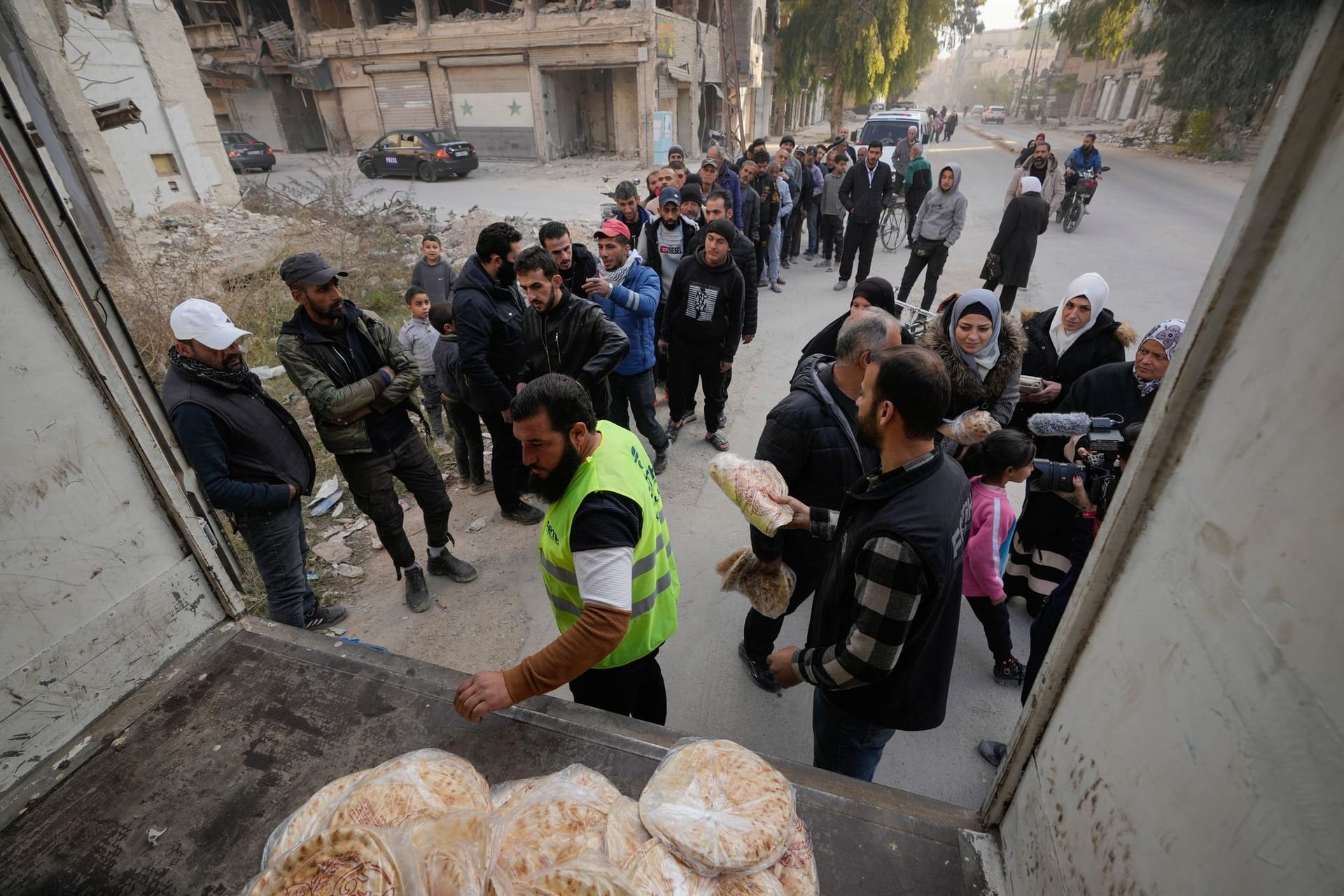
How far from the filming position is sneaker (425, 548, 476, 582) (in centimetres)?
369

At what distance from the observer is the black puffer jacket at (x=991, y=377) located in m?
3.07

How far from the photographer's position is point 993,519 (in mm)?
2568

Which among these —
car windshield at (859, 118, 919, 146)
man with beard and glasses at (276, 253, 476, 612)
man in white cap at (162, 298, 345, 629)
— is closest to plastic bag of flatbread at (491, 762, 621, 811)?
man in white cap at (162, 298, 345, 629)

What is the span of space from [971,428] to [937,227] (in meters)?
4.81

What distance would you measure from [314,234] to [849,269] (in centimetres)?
879

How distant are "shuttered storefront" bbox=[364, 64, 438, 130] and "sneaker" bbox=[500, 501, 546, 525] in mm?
24487

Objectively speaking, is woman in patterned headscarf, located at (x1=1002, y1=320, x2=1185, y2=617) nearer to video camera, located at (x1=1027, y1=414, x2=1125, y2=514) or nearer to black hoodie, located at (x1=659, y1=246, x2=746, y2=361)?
video camera, located at (x1=1027, y1=414, x2=1125, y2=514)

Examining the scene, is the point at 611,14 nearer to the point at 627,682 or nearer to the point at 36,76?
the point at 36,76

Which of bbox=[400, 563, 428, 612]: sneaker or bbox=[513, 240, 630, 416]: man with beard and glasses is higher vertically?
bbox=[513, 240, 630, 416]: man with beard and glasses

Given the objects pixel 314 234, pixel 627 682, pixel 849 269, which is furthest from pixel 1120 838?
pixel 314 234

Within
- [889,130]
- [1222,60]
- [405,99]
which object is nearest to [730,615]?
[889,130]

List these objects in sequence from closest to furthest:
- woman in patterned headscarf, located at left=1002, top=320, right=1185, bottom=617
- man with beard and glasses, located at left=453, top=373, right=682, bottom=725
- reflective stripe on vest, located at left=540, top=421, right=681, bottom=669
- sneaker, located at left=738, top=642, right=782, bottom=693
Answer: man with beard and glasses, located at left=453, top=373, right=682, bottom=725 < reflective stripe on vest, located at left=540, top=421, right=681, bottom=669 < woman in patterned headscarf, located at left=1002, top=320, right=1185, bottom=617 < sneaker, located at left=738, top=642, right=782, bottom=693

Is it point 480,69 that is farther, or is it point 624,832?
point 480,69

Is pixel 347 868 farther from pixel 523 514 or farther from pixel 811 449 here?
pixel 523 514
